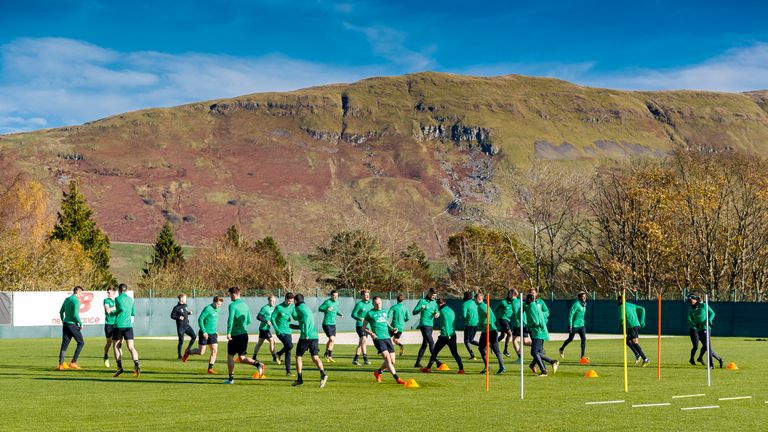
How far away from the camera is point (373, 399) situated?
694 inches

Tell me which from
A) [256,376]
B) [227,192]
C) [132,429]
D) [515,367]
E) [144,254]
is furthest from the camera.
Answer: [227,192]

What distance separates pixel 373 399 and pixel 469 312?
24.4ft

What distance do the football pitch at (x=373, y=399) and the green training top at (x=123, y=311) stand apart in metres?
1.23

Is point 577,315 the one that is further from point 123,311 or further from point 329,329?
point 123,311

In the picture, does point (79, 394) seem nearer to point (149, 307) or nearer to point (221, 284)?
point (149, 307)

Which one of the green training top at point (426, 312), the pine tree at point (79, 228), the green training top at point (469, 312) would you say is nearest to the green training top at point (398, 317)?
the green training top at point (426, 312)

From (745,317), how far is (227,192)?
507 ft

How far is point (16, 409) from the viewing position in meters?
16.2

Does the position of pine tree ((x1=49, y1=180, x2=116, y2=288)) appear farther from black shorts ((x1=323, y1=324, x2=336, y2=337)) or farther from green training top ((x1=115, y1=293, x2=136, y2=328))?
green training top ((x1=115, y1=293, x2=136, y2=328))

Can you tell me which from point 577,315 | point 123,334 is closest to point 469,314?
point 577,315

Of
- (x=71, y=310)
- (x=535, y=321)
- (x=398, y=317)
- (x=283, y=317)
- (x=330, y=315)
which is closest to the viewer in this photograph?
(x=283, y=317)

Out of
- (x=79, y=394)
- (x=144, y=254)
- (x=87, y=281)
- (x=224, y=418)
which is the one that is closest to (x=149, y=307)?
(x=87, y=281)

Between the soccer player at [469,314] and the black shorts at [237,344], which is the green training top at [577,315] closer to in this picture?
the soccer player at [469,314]

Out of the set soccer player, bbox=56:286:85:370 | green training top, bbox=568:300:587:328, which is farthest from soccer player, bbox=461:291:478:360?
soccer player, bbox=56:286:85:370
